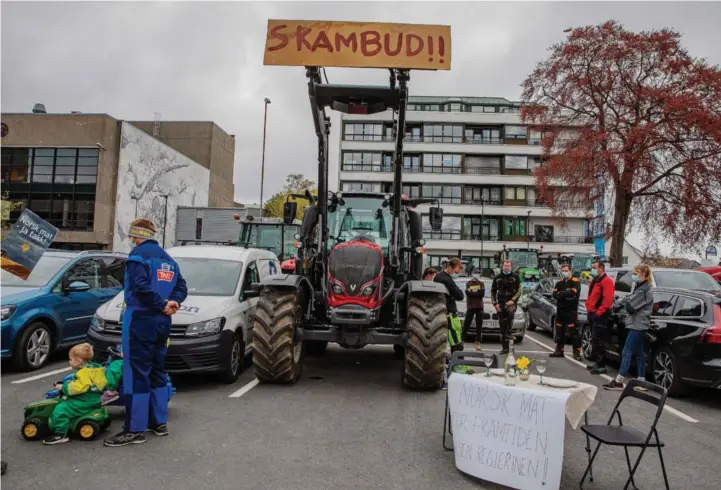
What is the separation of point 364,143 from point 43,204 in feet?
98.1

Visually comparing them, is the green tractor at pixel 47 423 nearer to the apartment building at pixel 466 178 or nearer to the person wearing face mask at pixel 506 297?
the person wearing face mask at pixel 506 297

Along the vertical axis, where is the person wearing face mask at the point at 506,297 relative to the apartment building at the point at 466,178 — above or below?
below

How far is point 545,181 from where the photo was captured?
24500mm

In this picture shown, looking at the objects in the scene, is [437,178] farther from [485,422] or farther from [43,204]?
[485,422]

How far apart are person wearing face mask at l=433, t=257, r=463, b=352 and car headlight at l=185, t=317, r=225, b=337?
134 inches

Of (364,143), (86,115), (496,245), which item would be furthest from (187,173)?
(496,245)

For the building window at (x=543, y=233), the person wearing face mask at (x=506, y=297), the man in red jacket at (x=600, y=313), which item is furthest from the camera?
the building window at (x=543, y=233)

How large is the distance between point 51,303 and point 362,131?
5059 cm

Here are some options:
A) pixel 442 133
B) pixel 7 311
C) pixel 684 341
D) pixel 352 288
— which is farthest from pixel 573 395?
pixel 442 133

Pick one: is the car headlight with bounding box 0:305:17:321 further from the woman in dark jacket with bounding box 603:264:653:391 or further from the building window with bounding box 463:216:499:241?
the building window with bounding box 463:216:499:241

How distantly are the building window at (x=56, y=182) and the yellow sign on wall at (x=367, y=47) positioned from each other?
124 ft

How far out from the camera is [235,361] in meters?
7.59

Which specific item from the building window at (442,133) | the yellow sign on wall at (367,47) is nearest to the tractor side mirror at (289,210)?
the yellow sign on wall at (367,47)

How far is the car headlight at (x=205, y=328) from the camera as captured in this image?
6.89 m
